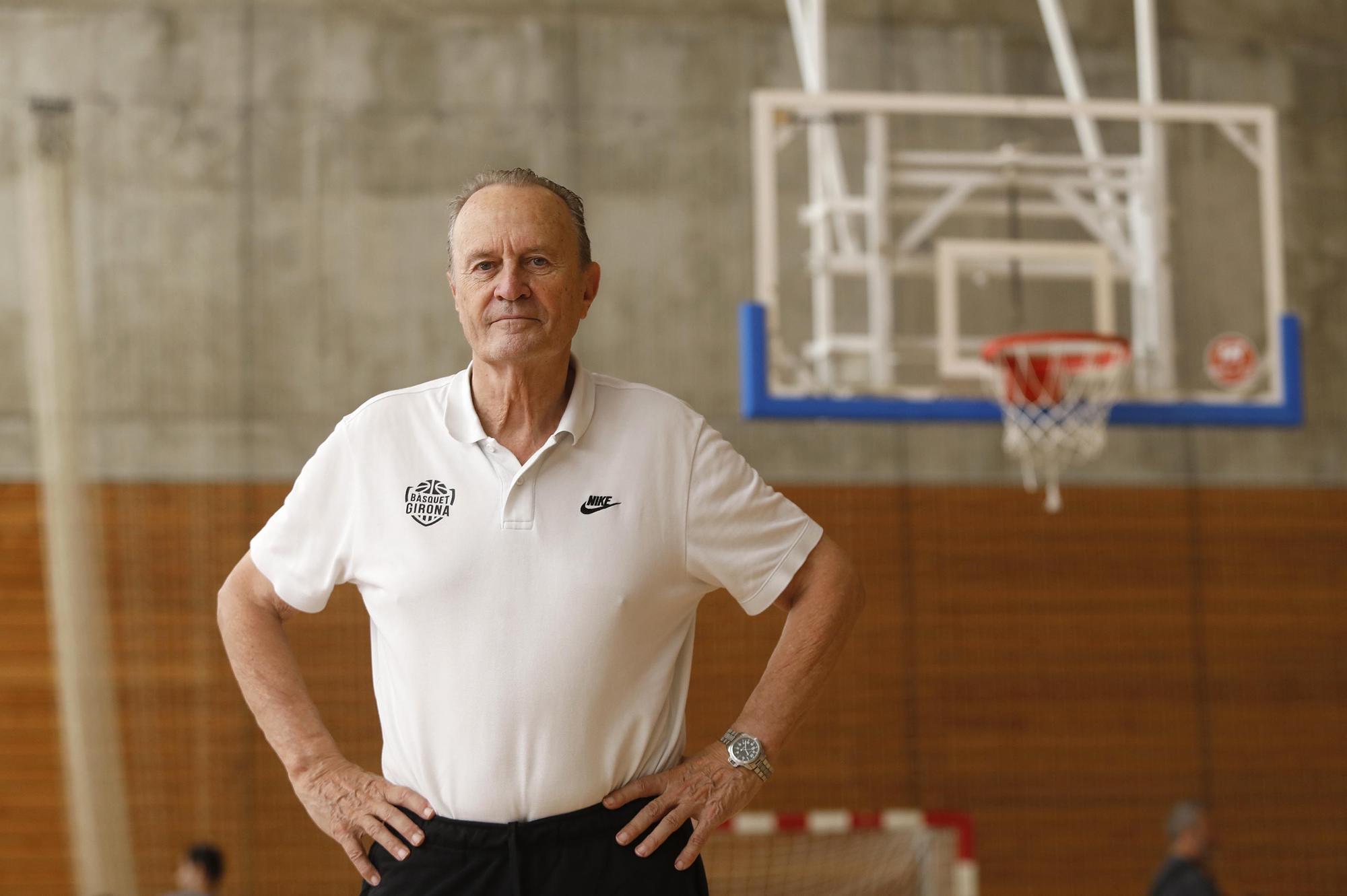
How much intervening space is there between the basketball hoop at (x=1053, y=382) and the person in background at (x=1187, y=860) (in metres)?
2.01

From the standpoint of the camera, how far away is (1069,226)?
8992 millimetres

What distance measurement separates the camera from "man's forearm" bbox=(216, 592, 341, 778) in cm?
226

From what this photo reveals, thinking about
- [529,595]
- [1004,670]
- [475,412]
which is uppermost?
[475,412]

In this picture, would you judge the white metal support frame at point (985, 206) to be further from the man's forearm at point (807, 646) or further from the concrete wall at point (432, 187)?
the man's forearm at point (807, 646)

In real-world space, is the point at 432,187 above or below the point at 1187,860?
above

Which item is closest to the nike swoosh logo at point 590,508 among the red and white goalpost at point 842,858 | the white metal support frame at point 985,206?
the white metal support frame at point 985,206

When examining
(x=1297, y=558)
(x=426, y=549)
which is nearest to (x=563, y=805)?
(x=426, y=549)

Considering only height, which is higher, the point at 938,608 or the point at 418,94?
the point at 418,94

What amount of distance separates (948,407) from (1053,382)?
1.59 ft

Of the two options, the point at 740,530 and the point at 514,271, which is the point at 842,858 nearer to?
the point at 740,530

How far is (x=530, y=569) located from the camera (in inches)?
83.3

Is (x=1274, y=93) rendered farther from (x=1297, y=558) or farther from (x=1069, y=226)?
(x=1297, y=558)

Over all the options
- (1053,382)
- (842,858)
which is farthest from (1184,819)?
(1053,382)

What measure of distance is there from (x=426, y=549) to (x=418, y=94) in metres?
7.63
